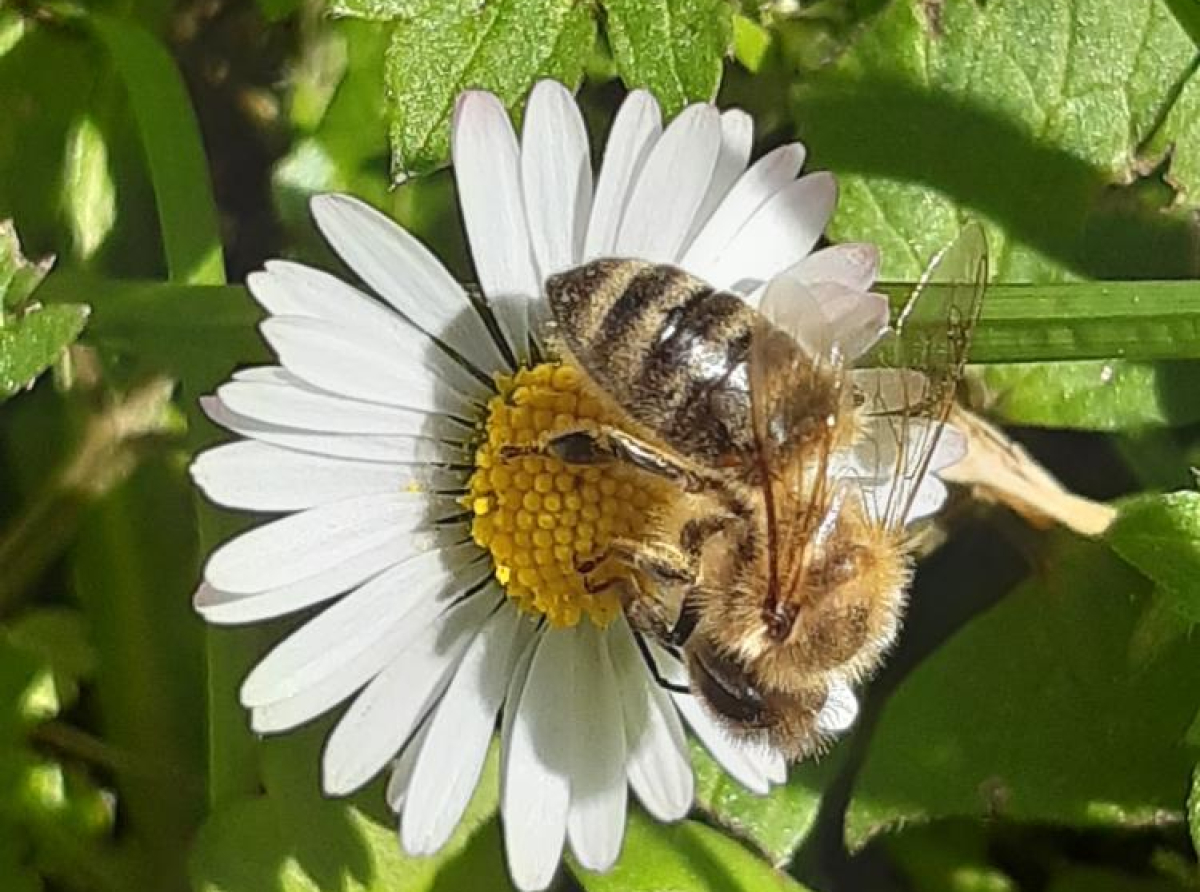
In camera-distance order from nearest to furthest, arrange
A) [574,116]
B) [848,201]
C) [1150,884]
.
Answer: [574,116], [848,201], [1150,884]

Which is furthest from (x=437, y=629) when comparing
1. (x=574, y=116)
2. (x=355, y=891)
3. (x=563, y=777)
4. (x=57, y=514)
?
(x=57, y=514)

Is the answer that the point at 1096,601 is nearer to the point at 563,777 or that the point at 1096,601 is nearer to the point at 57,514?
A: the point at 563,777

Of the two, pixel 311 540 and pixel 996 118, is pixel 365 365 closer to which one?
pixel 311 540

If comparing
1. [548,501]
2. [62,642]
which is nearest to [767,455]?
[548,501]

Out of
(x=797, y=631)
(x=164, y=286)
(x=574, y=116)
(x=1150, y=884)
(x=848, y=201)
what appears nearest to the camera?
(x=797, y=631)

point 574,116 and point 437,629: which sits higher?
point 574,116

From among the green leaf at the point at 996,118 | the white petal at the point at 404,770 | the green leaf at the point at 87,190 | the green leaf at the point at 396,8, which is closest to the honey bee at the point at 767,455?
the white petal at the point at 404,770
